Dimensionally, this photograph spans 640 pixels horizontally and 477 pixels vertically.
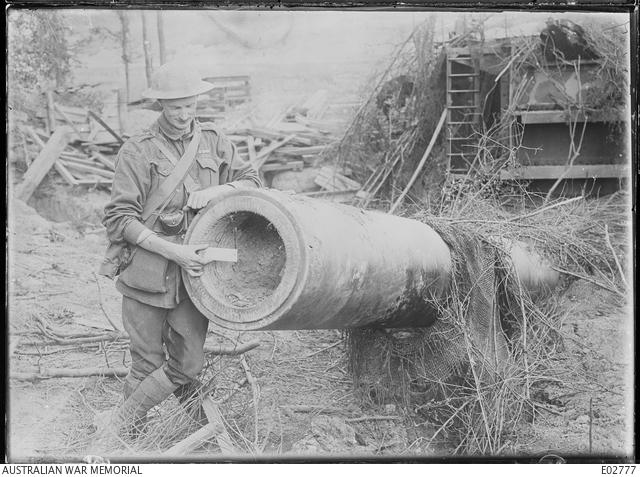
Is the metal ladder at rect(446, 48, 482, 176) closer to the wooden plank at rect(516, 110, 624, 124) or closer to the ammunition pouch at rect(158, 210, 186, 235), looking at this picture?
the wooden plank at rect(516, 110, 624, 124)

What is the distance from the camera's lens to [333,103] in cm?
761

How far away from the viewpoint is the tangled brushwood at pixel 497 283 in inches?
207

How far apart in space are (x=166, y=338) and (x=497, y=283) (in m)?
1.95

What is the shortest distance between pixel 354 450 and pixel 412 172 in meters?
3.18

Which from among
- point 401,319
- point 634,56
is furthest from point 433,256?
point 634,56

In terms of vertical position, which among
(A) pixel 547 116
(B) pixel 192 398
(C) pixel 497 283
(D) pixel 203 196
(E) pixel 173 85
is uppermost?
(E) pixel 173 85

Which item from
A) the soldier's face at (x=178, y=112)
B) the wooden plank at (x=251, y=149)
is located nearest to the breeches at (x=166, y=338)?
the soldier's face at (x=178, y=112)

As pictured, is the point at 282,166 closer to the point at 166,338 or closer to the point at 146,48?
the point at 146,48

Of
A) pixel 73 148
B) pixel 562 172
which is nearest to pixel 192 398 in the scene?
pixel 562 172

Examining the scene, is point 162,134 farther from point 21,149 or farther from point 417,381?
point 21,149

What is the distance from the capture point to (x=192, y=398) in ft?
17.0

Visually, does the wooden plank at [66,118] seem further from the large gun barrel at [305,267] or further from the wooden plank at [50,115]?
the large gun barrel at [305,267]

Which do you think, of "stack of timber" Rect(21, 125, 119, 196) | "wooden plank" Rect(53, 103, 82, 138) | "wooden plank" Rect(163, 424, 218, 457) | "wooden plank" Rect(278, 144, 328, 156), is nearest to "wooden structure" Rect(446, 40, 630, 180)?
"wooden plank" Rect(278, 144, 328, 156)

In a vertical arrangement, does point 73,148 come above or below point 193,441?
above
